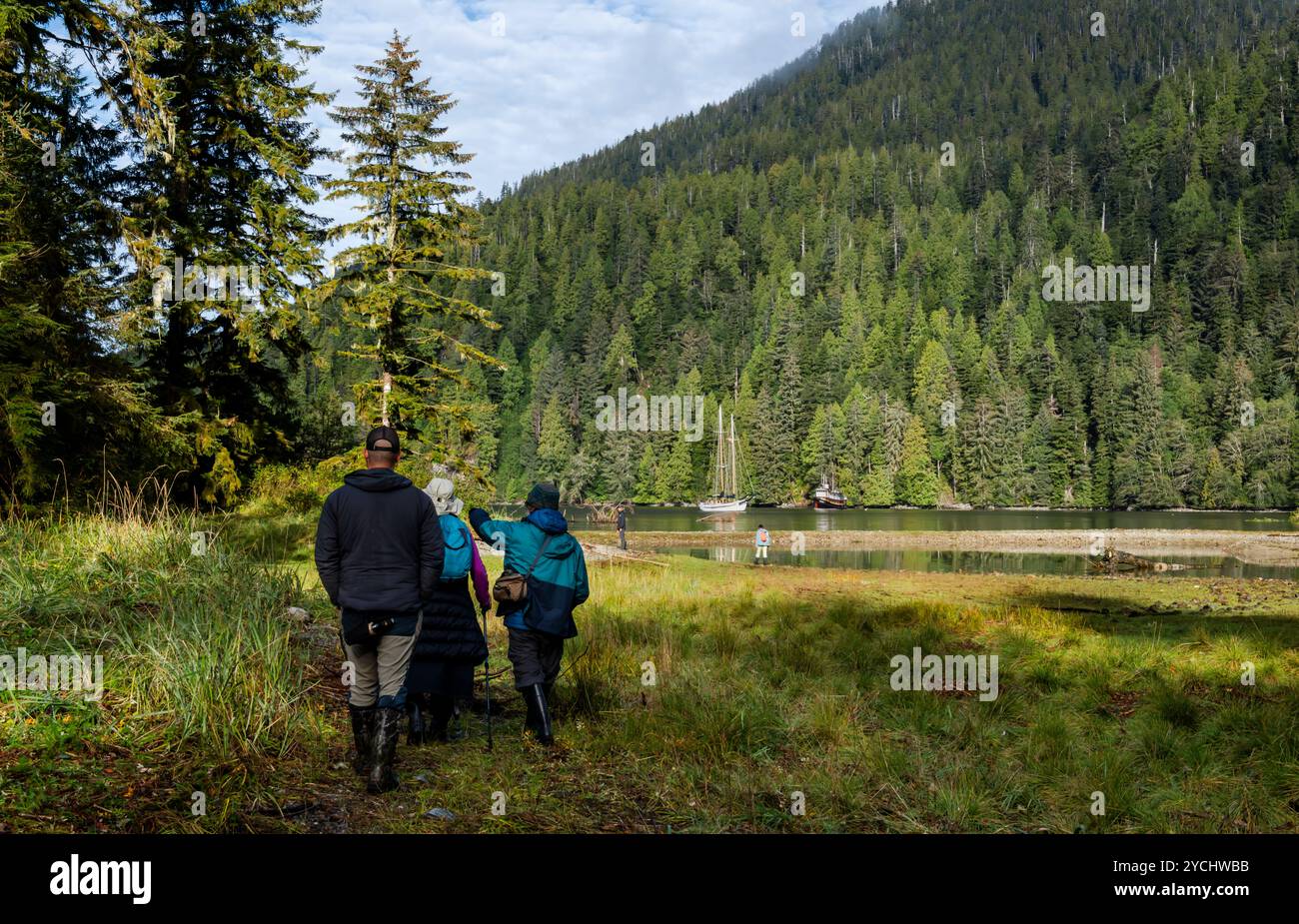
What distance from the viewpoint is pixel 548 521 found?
20.4 feet

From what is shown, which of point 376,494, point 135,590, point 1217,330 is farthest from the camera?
point 1217,330

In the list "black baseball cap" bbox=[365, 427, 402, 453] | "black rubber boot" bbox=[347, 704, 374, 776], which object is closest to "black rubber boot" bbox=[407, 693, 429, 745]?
"black rubber boot" bbox=[347, 704, 374, 776]

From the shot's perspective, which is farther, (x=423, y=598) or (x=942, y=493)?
(x=942, y=493)

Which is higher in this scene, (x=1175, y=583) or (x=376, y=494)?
(x=376, y=494)

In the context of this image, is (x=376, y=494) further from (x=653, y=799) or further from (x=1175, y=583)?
(x=1175, y=583)

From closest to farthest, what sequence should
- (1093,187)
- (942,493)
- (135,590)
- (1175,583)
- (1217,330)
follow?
(135,590) < (1175,583) < (942,493) < (1217,330) < (1093,187)

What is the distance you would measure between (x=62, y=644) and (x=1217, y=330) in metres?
131

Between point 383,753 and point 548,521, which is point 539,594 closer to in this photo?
point 548,521

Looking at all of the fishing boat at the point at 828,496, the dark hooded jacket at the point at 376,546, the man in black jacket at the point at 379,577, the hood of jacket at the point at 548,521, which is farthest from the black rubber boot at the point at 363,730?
the fishing boat at the point at 828,496

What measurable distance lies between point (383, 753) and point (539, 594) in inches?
65.3

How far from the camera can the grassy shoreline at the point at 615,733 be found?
465 cm

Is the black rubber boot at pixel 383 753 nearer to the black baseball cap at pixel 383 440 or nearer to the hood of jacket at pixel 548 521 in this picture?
the black baseball cap at pixel 383 440

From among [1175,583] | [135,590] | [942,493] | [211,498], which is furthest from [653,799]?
[942,493]

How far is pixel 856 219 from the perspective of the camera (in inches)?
6299
